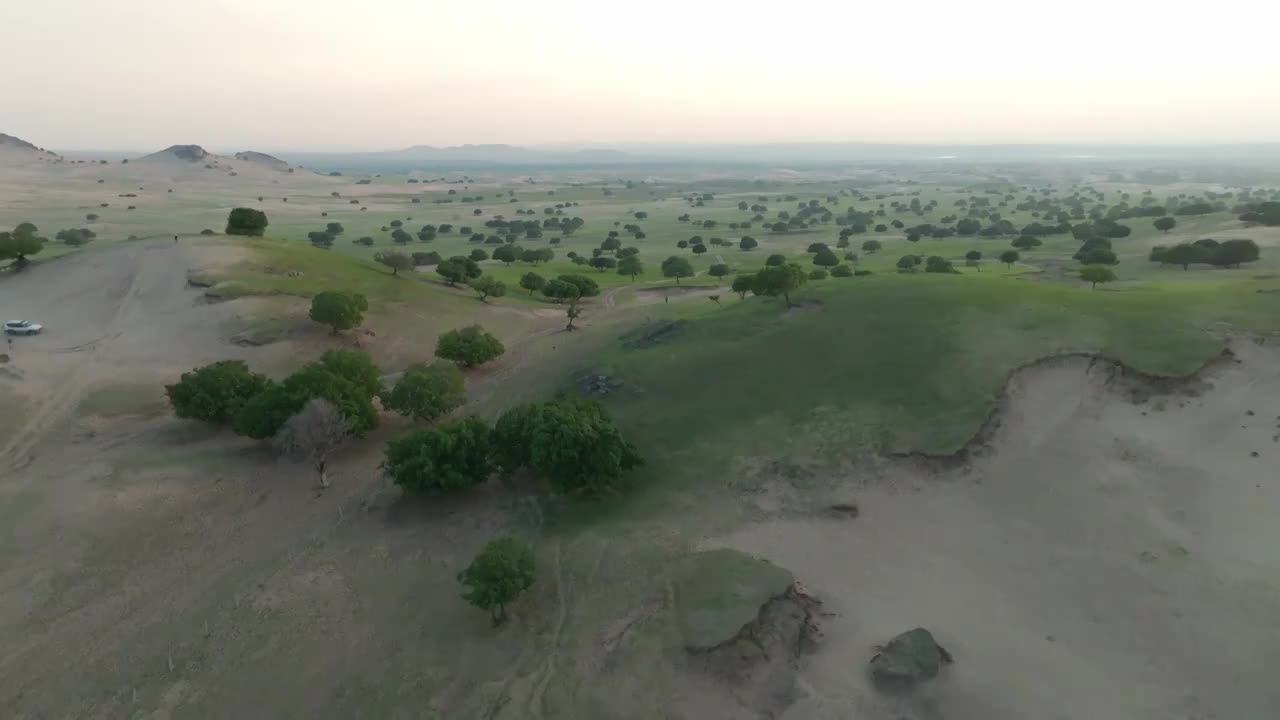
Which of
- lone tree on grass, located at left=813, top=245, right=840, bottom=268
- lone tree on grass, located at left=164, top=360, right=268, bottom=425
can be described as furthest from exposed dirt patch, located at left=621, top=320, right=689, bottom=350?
lone tree on grass, located at left=813, top=245, right=840, bottom=268

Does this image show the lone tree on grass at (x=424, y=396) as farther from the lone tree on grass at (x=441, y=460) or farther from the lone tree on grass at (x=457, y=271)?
the lone tree on grass at (x=457, y=271)

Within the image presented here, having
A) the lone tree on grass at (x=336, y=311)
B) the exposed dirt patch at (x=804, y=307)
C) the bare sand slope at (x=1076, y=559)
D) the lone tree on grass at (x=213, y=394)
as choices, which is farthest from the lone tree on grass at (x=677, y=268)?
the bare sand slope at (x=1076, y=559)

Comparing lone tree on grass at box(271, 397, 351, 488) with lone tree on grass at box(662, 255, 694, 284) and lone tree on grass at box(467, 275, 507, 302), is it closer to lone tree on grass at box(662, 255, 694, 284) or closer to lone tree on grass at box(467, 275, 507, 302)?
lone tree on grass at box(467, 275, 507, 302)

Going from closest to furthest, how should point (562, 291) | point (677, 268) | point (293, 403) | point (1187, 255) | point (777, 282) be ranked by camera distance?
point (293, 403) < point (777, 282) < point (1187, 255) < point (562, 291) < point (677, 268)

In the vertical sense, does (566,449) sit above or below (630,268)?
above

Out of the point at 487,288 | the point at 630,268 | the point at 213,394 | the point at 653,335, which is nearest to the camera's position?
the point at 213,394

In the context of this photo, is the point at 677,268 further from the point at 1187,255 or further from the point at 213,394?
the point at 213,394

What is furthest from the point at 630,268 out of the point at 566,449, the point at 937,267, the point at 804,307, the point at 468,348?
the point at 566,449

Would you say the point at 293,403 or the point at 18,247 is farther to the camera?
the point at 18,247
